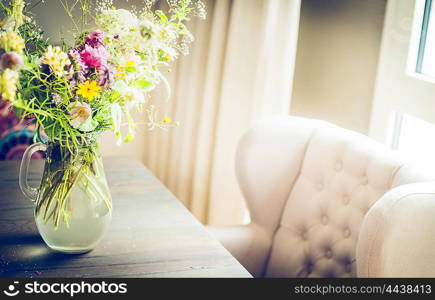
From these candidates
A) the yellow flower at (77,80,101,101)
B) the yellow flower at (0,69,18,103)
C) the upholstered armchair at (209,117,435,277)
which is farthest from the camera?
the upholstered armchair at (209,117,435,277)

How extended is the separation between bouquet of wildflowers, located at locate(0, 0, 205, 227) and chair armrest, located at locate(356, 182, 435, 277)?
531 mm

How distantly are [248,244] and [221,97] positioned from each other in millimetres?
732

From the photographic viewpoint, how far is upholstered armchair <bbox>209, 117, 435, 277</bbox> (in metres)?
1.60

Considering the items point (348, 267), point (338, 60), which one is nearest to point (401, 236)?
point (348, 267)

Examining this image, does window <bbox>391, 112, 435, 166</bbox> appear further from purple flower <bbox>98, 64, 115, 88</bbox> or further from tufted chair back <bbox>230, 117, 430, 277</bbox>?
purple flower <bbox>98, 64, 115, 88</bbox>

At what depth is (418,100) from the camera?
1865 mm

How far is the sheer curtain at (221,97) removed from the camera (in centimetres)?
217

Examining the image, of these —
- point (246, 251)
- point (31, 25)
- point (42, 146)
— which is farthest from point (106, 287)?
point (246, 251)

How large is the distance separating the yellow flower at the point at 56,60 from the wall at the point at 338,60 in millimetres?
1289

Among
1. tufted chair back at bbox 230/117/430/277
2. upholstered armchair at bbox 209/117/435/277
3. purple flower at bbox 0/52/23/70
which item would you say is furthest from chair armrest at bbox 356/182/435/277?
purple flower at bbox 0/52/23/70

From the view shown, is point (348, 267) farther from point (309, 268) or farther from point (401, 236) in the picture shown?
point (401, 236)

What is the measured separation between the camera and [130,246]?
4.38 feet

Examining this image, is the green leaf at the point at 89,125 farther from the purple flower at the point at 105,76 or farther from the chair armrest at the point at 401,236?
the chair armrest at the point at 401,236

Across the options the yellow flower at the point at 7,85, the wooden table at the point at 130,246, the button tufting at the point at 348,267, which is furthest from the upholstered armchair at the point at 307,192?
the yellow flower at the point at 7,85
